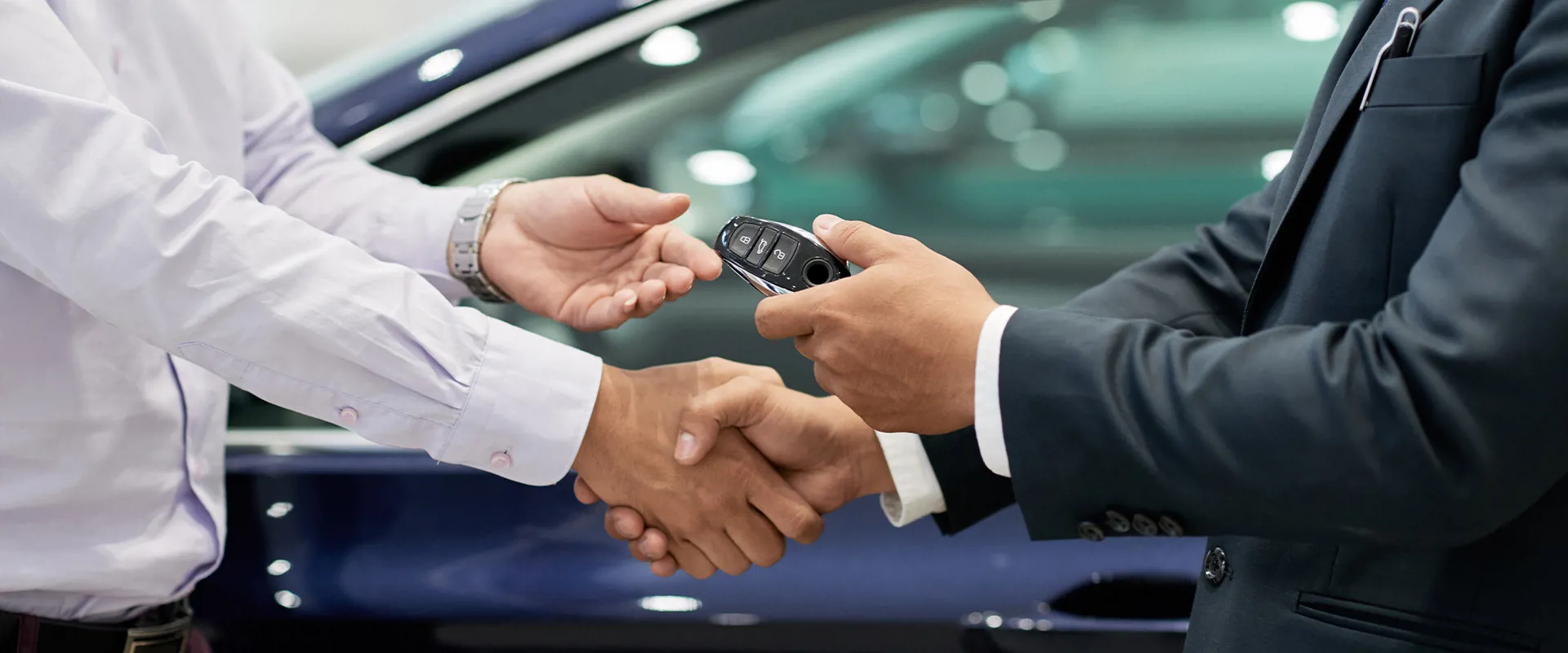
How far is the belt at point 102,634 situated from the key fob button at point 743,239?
2.08 feet

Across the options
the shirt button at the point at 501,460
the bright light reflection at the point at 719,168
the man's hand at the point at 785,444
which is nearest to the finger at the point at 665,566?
the man's hand at the point at 785,444

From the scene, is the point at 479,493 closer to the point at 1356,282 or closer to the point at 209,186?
the point at 209,186

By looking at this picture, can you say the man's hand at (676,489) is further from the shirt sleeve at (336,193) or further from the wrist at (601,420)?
Answer: the shirt sleeve at (336,193)

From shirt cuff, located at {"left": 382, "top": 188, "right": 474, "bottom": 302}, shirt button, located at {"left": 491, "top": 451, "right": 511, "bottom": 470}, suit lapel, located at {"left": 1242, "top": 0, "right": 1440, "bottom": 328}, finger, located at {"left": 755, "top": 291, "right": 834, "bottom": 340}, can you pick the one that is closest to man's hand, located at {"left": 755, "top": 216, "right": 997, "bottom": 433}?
finger, located at {"left": 755, "top": 291, "right": 834, "bottom": 340}

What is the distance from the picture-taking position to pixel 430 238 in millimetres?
1467

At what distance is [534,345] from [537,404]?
0.06 metres

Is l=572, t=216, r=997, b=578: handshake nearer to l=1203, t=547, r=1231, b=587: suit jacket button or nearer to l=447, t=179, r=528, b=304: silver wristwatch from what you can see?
l=447, t=179, r=528, b=304: silver wristwatch

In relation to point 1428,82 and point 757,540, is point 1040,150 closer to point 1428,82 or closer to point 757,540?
point 757,540

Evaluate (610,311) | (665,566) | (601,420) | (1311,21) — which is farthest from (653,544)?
(1311,21)

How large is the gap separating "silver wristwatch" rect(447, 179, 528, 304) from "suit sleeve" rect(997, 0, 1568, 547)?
78cm

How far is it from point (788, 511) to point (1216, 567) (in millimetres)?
461

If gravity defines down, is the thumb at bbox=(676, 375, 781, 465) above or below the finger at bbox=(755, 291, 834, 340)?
below

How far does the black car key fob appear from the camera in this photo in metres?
1.11

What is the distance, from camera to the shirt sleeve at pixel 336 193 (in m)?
1.47
